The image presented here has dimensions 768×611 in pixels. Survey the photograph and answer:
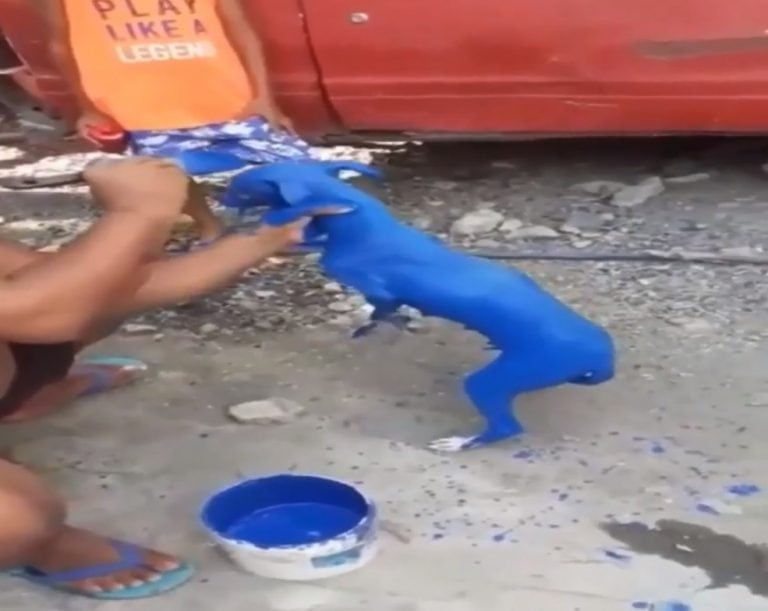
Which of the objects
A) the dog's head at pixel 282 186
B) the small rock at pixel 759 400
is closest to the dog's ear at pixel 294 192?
the dog's head at pixel 282 186

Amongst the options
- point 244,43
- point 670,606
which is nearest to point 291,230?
point 670,606

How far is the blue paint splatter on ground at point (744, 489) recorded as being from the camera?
2410 mm

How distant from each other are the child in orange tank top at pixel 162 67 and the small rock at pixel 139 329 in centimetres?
39

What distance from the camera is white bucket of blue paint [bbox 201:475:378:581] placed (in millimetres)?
2182

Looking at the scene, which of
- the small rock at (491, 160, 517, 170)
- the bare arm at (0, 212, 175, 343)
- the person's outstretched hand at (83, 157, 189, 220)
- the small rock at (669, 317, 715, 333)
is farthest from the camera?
the small rock at (491, 160, 517, 170)

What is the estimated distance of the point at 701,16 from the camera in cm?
361

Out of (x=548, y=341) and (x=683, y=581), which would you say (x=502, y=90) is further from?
(x=683, y=581)

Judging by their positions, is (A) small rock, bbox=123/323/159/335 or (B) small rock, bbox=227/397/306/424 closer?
(B) small rock, bbox=227/397/306/424

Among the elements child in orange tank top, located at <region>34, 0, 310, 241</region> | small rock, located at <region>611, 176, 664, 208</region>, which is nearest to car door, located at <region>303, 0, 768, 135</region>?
small rock, located at <region>611, 176, 664, 208</region>

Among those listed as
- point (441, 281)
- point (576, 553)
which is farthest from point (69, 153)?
point (576, 553)

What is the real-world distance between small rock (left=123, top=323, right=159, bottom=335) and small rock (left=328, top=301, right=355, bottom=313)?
0.41 m

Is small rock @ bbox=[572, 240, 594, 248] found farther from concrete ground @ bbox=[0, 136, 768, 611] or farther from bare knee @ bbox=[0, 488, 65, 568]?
bare knee @ bbox=[0, 488, 65, 568]

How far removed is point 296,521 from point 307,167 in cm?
63

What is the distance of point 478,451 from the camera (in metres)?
2.61
